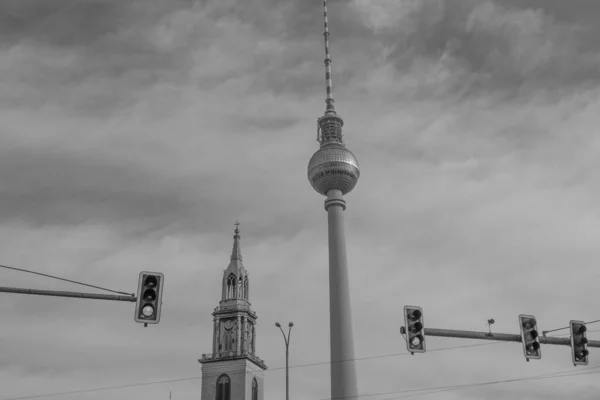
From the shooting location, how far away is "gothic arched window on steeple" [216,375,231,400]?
113 meters

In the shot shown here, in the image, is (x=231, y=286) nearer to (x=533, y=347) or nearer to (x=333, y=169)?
(x=333, y=169)

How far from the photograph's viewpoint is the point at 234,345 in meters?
116

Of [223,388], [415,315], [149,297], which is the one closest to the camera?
[149,297]

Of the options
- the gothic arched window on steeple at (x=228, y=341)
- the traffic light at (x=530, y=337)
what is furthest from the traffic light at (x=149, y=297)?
the gothic arched window on steeple at (x=228, y=341)

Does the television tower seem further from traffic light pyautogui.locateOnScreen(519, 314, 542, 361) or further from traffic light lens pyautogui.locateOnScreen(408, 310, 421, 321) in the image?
traffic light lens pyautogui.locateOnScreen(408, 310, 421, 321)

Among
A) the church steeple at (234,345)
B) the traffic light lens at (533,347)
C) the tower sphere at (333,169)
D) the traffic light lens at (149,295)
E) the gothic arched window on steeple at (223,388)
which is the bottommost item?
the traffic light lens at (533,347)

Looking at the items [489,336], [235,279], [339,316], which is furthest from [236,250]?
[489,336]

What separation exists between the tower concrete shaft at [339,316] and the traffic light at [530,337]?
228 ft

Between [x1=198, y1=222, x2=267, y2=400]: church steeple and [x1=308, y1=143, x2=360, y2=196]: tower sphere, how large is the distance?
22.6 metres

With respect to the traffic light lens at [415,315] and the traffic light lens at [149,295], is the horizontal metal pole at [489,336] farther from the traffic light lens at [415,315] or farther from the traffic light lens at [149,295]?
the traffic light lens at [149,295]

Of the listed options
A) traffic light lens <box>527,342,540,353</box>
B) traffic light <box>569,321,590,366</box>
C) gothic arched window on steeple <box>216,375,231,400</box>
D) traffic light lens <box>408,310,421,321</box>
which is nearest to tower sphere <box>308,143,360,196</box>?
gothic arched window on steeple <box>216,375,231,400</box>

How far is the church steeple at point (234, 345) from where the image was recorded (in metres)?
114

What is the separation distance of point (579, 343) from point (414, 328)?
6.67 meters

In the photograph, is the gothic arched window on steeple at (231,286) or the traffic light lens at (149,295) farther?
the gothic arched window on steeple at (231,286)
